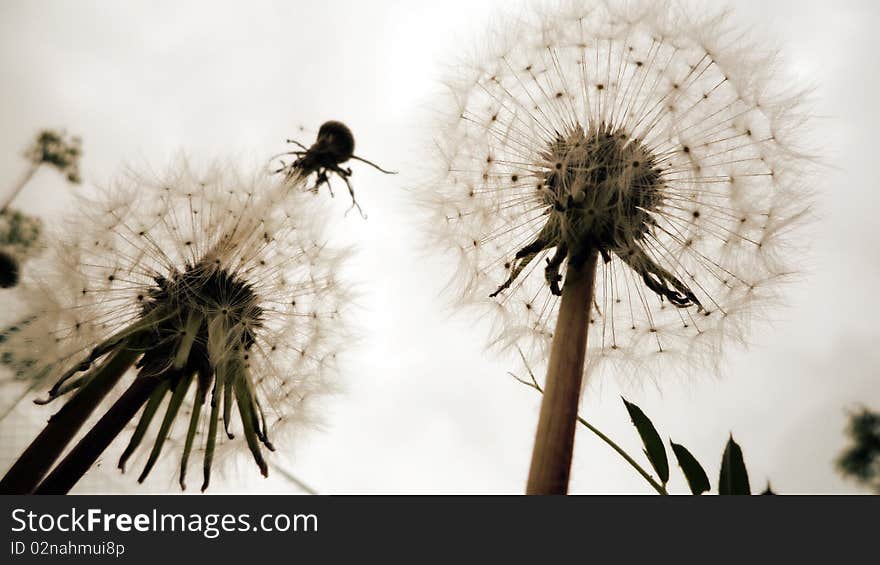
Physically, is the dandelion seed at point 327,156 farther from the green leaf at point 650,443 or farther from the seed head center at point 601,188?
the green leaf at point 650,443

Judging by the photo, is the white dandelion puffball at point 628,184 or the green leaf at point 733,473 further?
the white dandelion puffball at point 628,184

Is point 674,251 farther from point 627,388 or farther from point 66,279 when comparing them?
point 66,279

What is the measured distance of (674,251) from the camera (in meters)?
2.49

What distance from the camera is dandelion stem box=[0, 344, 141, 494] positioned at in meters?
2.09

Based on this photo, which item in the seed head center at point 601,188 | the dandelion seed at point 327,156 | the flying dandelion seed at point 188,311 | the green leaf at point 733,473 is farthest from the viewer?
the dandelion seed at point 327,156

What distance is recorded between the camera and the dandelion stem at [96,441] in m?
2.10

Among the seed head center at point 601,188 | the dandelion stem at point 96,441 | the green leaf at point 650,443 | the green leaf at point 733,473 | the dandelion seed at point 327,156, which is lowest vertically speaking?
the dandelion stem at point 96,441

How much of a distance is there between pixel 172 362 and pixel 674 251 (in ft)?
6.64

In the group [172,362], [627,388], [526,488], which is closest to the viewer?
[526,488]

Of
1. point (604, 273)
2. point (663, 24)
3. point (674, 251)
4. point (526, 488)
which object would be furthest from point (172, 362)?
point (663, 24)

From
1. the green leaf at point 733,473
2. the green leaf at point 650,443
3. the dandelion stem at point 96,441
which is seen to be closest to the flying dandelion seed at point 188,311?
the dandelion stem at point 96,441

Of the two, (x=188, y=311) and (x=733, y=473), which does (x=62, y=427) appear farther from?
(x=733, y=473)

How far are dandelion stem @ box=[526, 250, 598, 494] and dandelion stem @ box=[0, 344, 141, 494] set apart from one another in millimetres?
1619

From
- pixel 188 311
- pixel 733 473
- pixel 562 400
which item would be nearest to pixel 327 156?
pixel 188 311
